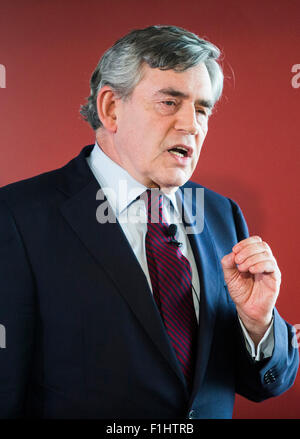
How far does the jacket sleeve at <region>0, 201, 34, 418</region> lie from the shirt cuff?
54 centimetres

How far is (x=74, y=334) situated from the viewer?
1.15 m

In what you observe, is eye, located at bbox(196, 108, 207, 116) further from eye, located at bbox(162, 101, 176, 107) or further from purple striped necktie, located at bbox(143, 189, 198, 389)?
purple striped necktie, located at bbox(143, 189, 198, 389)

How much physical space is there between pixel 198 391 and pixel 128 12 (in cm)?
139

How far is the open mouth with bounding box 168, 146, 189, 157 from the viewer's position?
1.23m

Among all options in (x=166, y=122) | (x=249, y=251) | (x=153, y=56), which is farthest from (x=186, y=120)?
(x=249, y=251)

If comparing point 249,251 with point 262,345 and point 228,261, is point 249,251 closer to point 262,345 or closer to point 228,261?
point 228,261

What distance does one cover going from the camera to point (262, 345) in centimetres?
129

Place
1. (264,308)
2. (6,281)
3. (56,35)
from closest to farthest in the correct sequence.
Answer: (6,281), (264,308), (56,35)

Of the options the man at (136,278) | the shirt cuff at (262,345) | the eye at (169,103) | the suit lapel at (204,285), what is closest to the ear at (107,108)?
the man at (136,278)

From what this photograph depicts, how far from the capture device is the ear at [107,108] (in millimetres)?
A: 1301

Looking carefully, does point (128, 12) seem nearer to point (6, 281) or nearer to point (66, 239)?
point (66, 239)

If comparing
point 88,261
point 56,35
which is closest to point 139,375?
point 88,261

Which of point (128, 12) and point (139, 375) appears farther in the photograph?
point (128, 12)

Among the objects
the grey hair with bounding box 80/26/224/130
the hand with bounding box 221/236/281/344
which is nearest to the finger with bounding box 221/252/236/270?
the hand with bounding box 221/236/281/344
